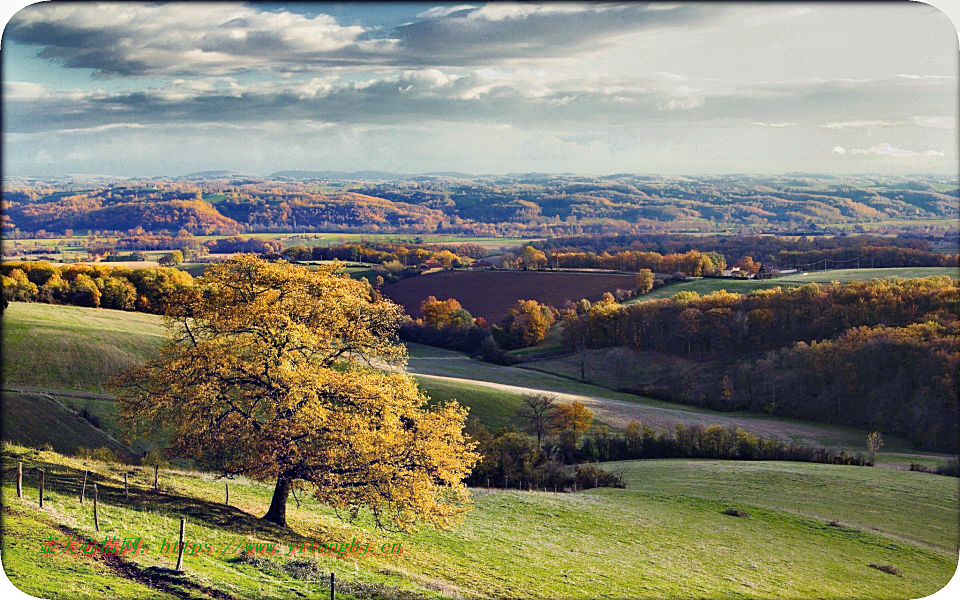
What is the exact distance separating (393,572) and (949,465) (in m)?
30.4

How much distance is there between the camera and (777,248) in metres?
123

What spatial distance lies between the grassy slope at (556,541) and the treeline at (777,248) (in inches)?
2977

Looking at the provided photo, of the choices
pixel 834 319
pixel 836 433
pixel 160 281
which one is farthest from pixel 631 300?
pixel 160 281

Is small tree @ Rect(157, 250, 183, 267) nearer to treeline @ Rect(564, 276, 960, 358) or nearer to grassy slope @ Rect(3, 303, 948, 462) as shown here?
grassy slope @ Rect(3, 303, 948, 462)

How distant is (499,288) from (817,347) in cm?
4406

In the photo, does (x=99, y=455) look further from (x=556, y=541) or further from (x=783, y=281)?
(x=783, y=281)

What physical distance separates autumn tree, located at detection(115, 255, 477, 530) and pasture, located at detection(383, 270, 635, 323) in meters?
66.6

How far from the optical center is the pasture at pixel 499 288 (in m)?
89.4

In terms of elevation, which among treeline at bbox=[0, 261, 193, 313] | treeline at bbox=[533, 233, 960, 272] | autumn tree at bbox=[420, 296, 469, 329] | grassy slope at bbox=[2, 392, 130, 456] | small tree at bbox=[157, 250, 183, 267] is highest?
treeline at bbox=[533, 233, 960, 272]

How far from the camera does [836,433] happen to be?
5034 cm

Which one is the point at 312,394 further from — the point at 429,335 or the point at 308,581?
the point at 429,335

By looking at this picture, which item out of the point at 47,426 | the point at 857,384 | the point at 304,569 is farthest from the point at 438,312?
the point at 304,569

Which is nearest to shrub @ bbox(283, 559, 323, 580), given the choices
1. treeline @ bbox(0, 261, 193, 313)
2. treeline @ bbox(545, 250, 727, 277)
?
treeline @ bbox(0, 261, 193, 313)

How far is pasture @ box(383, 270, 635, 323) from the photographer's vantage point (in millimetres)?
89438
